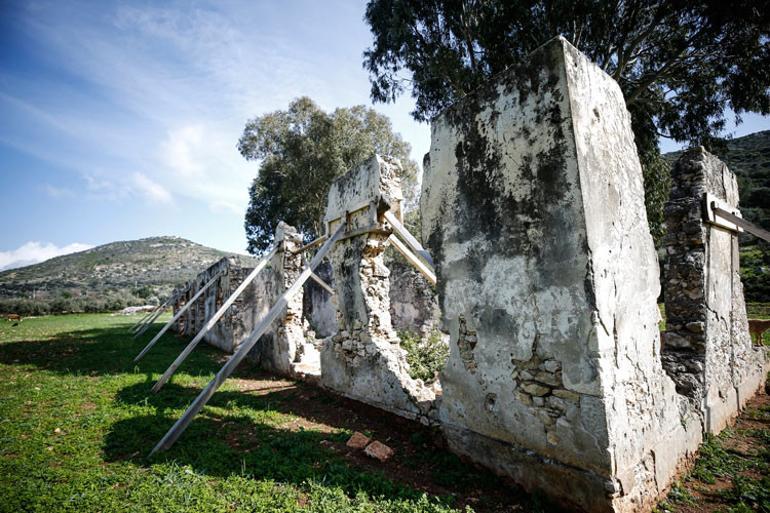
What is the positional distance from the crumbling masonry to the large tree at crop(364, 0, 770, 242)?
746cm

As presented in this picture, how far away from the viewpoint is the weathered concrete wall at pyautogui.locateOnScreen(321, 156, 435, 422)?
5.69 meters

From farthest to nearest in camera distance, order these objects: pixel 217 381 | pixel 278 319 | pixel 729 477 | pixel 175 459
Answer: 1. pixel 278 319
2. pixel 217 381
3. pixel 175 459
4. pixel 729 477

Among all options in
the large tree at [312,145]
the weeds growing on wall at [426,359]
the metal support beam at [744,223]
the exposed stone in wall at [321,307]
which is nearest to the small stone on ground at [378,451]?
the weeds growing on wall at [426,359]

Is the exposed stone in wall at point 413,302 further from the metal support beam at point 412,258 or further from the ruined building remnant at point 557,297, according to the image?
the ruined building remnant at point 557,297

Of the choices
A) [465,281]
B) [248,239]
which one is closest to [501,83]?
[465,281]

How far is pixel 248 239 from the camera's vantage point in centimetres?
2628

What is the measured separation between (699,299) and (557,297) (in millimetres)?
3603

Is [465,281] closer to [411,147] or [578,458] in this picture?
[578,458]

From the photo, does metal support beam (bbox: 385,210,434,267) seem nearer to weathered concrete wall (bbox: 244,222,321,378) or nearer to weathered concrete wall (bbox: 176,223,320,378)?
weathered concrete wall (bbox: 244,222,321,378)

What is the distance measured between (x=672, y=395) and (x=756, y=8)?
1110 cm

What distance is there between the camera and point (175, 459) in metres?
4.03

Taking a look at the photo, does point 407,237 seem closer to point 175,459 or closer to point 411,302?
point 175,459

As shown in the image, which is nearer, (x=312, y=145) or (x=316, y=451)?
(x=316, y=451)

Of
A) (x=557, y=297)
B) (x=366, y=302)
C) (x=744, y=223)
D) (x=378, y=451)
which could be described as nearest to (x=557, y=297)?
(x=557, y=297)
